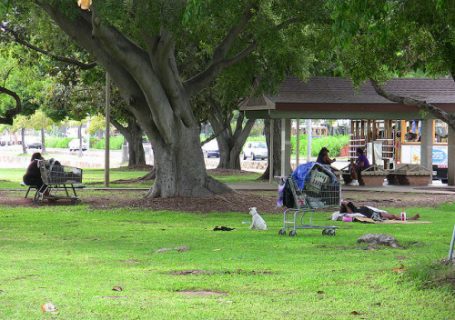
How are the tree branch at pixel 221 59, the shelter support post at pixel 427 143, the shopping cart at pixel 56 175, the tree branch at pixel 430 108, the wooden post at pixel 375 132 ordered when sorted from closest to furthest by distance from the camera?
the tree branch at pixel 430 108 < the shopping cart at pixel 56 175 < the tree branch at pixel 221 59 < the shelter support post at pixel 427 143 < the wooden post at pixel 375 132

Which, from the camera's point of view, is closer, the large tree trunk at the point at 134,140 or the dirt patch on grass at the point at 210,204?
the dirt patch on grass at the point at 210,204

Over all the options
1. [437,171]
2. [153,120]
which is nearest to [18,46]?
[153,120]

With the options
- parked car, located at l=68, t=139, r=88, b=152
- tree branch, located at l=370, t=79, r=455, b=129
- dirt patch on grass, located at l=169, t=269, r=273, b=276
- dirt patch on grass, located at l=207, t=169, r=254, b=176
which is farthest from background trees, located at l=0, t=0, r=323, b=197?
parked car, located at l=68, t=139, r=88, b=152

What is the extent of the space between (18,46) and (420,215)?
1865cm

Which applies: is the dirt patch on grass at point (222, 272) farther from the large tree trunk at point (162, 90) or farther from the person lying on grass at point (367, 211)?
the large tree trunk at point (162, 90)

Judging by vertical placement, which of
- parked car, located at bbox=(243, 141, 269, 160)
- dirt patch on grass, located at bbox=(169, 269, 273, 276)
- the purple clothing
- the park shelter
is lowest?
dirt patch on grass, located at bbox=(169, 269, 273, 276)

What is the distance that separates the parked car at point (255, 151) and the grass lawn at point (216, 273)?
5519cm

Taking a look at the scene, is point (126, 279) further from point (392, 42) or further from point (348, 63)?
point (348, 63)

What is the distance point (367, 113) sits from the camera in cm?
3209

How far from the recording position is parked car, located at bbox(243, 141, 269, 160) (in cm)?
7300

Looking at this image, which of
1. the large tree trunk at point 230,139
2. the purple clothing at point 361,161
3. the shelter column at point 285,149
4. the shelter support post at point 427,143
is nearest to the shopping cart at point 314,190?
the shelter column at point 285,149

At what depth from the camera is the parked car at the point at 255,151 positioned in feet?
240

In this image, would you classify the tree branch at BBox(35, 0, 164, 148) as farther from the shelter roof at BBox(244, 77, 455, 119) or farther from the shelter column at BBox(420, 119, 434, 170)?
the shelter column at BBox(420, 119, 434, 170)

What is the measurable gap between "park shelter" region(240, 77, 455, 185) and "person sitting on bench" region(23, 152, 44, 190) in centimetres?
1047
